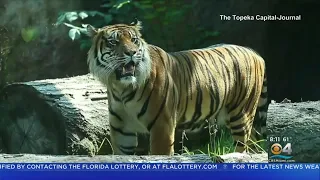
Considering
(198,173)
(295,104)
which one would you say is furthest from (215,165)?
(295,104)

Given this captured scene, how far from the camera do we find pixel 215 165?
102 inches

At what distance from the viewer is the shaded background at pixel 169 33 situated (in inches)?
106

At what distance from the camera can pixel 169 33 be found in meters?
2.79

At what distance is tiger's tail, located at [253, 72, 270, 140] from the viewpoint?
283cm

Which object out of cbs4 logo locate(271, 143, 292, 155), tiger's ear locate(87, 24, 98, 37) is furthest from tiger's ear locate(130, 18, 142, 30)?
cbs4 logo locate(271, 143, 292, 155)

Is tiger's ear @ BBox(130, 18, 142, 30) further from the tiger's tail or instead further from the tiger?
the tiger's tail

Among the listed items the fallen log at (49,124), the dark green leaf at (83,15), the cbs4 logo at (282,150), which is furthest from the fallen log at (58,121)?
the dark green leaf at (83,15)

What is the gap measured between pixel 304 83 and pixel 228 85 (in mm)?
306

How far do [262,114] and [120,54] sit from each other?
0.59m

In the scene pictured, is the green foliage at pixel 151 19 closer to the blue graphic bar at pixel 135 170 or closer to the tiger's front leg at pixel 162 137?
the tiger's front leg at pixel 162 137

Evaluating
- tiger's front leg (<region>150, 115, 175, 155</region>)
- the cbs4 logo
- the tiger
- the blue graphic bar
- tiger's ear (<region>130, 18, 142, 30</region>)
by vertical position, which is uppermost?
tiger's ear (<region>130, 18, 142, 30</region>)

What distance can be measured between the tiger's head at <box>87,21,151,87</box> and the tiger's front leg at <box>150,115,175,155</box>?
0.16 meters

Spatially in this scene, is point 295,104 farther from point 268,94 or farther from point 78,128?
point 78,128

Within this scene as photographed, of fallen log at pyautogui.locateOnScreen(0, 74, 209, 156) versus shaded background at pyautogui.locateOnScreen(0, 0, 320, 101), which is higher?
shaded background at pyautogui.locateOnScreen(0, 0, 320, 101)
